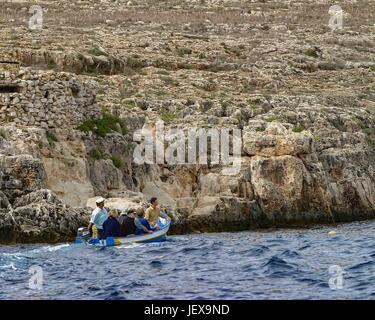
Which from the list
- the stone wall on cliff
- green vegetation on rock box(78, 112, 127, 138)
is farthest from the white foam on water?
green vegetation on rock box(78, 112, 127, 138)

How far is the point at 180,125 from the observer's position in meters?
42.8

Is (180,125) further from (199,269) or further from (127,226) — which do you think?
(199,269)

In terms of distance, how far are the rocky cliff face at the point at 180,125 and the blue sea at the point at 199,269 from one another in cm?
445

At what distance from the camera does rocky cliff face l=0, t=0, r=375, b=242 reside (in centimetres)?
3716

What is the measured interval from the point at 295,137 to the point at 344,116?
6.69m

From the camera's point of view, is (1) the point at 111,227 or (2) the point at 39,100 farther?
(2) the point at 39,100

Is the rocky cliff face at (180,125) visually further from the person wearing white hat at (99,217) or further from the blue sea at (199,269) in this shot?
the blue sea at (199,269)

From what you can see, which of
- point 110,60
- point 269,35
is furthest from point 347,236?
point 269,35

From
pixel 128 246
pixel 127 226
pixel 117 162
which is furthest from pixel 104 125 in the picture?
pixel 128 246

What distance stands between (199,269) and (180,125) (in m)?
18.1

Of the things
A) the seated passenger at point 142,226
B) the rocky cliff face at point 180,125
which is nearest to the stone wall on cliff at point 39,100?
the rocky cliff face at point 180,125

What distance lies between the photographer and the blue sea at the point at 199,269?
71.3 ft

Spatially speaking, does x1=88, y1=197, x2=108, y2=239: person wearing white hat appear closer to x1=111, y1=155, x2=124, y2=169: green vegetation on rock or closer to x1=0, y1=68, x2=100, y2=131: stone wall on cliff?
x1=111, y1=155, x2=124, y2=169: green vegetation on rock
